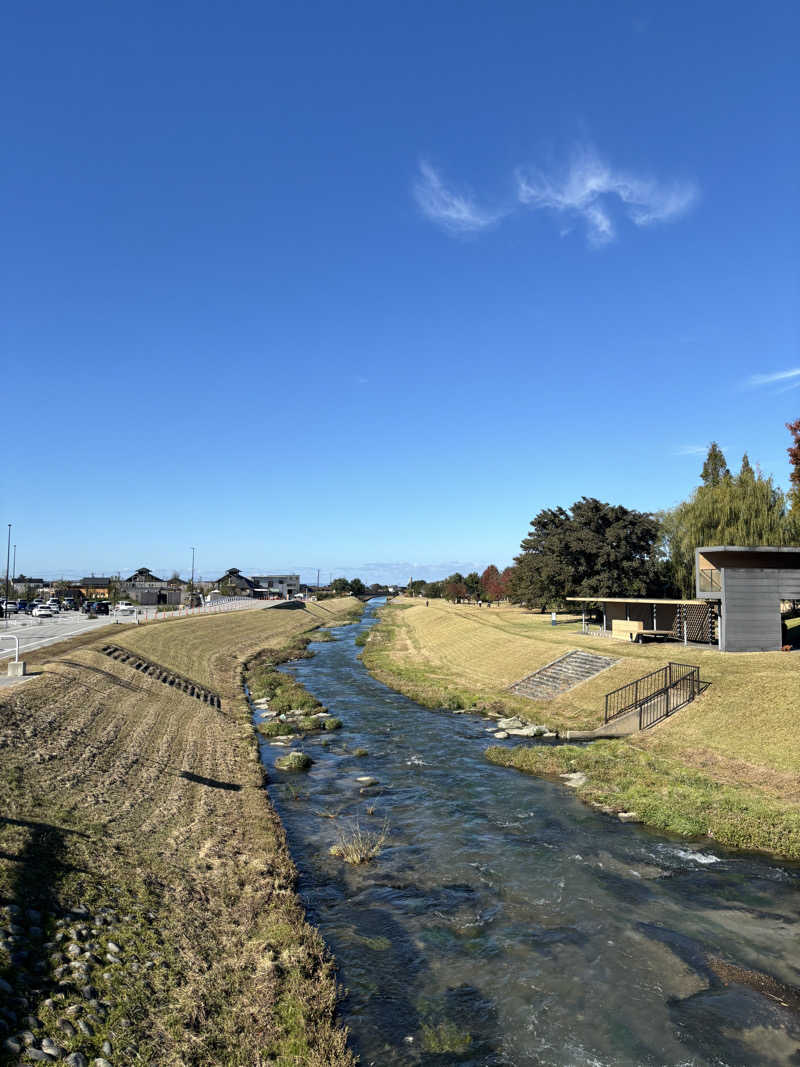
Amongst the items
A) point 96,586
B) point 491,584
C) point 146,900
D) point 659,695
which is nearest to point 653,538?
point 659,695

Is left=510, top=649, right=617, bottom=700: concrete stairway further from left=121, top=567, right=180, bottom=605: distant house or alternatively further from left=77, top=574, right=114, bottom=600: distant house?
left=77, top=574, right=114, bottom=600: distant house

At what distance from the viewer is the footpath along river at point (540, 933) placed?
33.6 ft

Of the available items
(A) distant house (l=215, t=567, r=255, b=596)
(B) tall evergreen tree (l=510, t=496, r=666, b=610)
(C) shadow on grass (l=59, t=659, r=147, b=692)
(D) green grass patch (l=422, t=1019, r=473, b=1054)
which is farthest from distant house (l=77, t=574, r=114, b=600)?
(D) green grass patch (l=422, t=1019, r=473, b=1054)

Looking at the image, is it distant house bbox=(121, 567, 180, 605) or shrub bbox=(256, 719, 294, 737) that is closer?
shrub bbox=(256, 719, 294, 737)

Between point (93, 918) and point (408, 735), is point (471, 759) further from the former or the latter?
point (93, 918)

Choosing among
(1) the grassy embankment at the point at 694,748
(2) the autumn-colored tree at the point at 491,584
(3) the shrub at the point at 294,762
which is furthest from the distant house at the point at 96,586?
(3) the shrub at the point at 294,762

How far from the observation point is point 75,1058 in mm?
7875

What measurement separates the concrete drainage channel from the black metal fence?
22633 millimetres

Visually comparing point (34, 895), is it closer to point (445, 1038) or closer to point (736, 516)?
point (445, 1038)

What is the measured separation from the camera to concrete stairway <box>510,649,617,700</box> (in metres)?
37.5

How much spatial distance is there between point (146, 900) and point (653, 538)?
62.2m

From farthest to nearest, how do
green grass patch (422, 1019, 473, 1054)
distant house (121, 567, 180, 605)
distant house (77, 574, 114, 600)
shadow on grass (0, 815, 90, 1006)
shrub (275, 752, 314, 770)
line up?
distant house (77, 574, 114, 600) < distant house (121, 567, 180, 605) < shrub (275, 752, 314, 770) < green grass patch (422, 1019, 473, 1054) < shadow on grass (0, 815, 90, 1006)

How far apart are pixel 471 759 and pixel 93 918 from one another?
17932 mm

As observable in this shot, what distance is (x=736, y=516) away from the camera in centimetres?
5778
